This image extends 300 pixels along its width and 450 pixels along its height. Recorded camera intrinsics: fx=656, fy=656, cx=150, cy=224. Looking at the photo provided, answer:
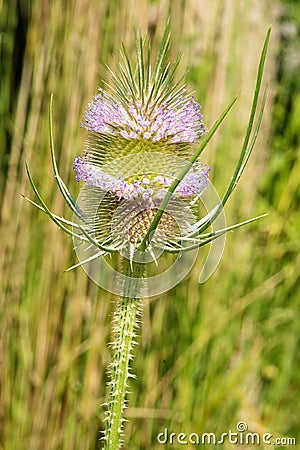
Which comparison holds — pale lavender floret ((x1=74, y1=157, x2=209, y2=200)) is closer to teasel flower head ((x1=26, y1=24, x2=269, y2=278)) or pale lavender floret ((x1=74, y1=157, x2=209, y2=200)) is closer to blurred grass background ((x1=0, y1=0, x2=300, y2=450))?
teasel flower head ((x1=26, y1=24, x2=269, y2=278))

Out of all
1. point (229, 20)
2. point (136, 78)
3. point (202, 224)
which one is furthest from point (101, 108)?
point (229, 20)

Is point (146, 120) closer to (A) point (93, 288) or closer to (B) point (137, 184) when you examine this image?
(B) point (137, 184)

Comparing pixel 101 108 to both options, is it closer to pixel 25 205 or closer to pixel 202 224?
pixel 202 224

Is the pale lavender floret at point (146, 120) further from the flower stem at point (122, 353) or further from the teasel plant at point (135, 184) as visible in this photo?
the flower stem at point (122, 353)

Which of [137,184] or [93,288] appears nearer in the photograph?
[137,184]

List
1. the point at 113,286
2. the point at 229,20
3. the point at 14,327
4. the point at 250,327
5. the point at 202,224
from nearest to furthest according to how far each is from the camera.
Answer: the point at 202,224 < the point at 113,286 < the point at 14,327 < the point at 229,20 < the point at 250,327

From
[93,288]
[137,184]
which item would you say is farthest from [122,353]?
[93,288]

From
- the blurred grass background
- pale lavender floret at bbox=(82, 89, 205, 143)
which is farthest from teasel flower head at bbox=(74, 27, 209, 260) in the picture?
the blurred grass background
